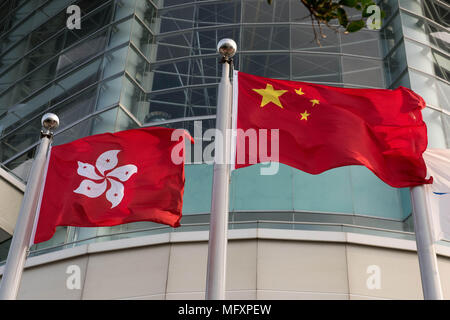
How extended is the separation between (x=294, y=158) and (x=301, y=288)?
12.4 ft

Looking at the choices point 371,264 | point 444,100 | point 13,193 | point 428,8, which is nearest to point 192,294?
point 371,264

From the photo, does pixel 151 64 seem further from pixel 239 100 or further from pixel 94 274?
pixel 239 100

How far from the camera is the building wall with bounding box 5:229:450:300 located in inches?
483

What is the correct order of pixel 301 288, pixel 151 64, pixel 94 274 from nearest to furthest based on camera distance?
1. pixel 301 288
2. pixel 94 274
3. pixel 151 64

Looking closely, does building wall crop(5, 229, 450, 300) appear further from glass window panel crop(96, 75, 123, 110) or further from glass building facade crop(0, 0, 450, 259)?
glass window panel crop(96, 75, 123, 110)

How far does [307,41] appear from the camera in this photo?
1823 cm

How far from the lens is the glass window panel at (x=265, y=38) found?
18109mm

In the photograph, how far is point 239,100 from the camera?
9844mm

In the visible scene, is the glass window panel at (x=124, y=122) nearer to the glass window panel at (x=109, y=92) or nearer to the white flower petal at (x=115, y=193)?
the glass window panel at (x=109, y=92)

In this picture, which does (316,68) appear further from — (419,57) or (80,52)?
(80,52)

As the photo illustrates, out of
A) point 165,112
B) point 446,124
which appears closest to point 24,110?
point 165,112

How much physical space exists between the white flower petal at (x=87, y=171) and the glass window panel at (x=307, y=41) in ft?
30.0

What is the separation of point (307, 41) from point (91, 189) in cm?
1004

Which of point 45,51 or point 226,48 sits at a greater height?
point 45,51
